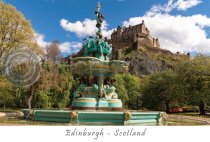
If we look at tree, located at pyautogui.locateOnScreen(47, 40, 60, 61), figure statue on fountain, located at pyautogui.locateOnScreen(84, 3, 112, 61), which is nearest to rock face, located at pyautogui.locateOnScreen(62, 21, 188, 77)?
tree, located at pyautogui.locateOnScreen(47, 40, 60, 61)

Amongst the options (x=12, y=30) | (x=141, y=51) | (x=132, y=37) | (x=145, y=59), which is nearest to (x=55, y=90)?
(x=12, y=30)

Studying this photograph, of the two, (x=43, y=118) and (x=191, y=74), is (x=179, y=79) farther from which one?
(x=43, y=118)

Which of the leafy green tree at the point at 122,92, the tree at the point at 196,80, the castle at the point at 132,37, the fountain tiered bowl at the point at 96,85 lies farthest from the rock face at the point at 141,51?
the fountain tiered bowl at the point at 96,85

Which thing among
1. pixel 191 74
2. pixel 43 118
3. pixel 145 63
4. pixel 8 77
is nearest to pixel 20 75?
pixel 8 77

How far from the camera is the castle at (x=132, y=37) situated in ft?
425

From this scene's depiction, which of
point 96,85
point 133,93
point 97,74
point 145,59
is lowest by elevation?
point 96,85

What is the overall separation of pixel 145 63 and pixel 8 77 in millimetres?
72339

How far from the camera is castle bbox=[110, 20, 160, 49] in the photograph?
5103 inches

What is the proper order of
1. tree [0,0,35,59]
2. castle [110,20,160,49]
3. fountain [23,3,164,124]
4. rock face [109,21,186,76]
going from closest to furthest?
fountain [23,3,164,124] → tree [0,0,35,59] → rock face [109,21,186,76] → castle [110,20,160,49]

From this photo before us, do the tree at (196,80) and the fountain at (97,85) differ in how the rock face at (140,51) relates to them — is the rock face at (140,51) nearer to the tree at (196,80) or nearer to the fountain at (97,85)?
the tree at (196,80)

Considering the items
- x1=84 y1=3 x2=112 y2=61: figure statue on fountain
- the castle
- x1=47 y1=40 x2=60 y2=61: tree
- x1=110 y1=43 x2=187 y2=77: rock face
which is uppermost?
the castle

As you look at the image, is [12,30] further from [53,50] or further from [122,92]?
[122,92]

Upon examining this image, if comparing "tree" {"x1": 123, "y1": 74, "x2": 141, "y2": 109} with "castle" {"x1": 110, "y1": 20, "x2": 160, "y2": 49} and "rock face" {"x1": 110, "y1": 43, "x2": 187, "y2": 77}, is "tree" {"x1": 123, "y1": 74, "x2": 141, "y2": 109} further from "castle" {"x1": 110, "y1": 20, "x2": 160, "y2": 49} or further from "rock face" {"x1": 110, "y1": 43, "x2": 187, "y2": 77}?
"castle" {"x1": 110, "y1": 20, "x2": 160, "y2": 49}

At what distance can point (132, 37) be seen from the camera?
13088 centimetres
